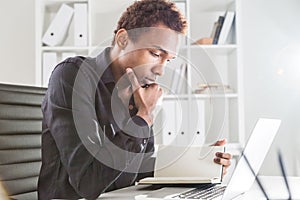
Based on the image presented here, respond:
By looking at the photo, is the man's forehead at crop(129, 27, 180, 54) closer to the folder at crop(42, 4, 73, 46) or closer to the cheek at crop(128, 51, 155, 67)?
the cheek at crop(128, 51, 155, 67)

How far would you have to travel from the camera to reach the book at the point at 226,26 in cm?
298

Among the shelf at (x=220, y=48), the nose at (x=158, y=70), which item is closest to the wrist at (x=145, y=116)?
the nose at (x=158, y=70)

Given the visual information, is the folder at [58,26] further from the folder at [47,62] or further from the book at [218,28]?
the book at [218,28]

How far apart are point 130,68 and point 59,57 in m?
1.92

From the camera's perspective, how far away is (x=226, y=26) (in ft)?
9.83

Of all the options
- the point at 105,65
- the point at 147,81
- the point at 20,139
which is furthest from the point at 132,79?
the point at 20,139

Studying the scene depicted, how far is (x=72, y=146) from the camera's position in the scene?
1.12 meters

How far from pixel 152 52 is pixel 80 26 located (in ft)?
6.18

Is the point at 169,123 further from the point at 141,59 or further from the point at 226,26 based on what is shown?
the point at 226,26

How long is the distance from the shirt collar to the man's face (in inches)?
3.5

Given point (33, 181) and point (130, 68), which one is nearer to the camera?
point (130, 68)

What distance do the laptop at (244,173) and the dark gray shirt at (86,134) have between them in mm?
135

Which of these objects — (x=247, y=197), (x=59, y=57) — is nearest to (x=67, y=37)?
(x=59, y=57)

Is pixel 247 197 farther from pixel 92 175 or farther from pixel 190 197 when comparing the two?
pixel 92 175
